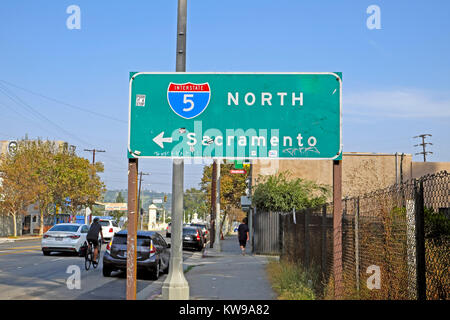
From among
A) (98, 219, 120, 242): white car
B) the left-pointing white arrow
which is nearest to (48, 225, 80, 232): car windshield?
(98, 219, 120, 242): white car

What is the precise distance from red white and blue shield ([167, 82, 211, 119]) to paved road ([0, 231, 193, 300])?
18.8 feet

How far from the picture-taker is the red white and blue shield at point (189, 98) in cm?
897

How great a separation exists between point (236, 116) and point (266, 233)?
814 inches

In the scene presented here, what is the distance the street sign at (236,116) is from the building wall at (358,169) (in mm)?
35759

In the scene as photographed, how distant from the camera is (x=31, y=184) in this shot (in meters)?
50.8

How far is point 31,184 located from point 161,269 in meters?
36.4

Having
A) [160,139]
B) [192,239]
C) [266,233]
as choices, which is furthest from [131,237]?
[192,239]

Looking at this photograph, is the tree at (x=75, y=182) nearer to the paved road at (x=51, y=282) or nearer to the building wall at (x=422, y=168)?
the building wall at (x=422, y=168)

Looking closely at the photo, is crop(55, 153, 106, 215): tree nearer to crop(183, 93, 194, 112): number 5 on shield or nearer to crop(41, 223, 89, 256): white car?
crop(41, 223, 89, 256): white car

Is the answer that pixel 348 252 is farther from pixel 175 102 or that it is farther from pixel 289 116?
pixel 175 102

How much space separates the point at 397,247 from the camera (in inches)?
295

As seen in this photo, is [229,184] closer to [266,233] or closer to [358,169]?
[358,169]
